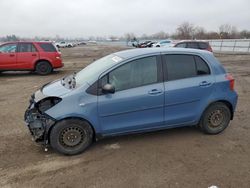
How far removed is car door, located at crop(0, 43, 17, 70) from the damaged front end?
29.5 ft

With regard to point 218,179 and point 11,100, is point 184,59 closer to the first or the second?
point 218,179

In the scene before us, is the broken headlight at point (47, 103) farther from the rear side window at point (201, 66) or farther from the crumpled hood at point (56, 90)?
the rear side window at point (201, 66)

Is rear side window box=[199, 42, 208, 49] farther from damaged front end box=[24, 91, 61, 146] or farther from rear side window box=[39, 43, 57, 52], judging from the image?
damaged front end box=[24, 91, 61, 146]

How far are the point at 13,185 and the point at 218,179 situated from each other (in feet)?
8.94

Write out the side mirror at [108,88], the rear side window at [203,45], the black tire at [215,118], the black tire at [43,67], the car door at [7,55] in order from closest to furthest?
the side mirror at [108,88] → the black tire at [215,118] → the car door at [7,55] → the black tire at [43,67] → the rear side window at [203,45]

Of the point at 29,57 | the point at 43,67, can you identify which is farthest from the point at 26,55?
the point at 43,67

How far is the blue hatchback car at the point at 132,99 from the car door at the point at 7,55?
339 inches

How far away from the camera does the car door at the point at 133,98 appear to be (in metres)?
4.04

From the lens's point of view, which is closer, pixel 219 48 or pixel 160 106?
pixel 160 106

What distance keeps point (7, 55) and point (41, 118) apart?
941 cm

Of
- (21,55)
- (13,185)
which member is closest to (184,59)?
(13,185)

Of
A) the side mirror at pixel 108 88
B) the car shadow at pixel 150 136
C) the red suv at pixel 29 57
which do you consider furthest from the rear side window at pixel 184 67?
the red suv at pixel 29 57

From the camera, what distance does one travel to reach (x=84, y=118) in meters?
3.96

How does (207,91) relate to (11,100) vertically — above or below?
above
